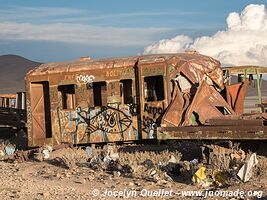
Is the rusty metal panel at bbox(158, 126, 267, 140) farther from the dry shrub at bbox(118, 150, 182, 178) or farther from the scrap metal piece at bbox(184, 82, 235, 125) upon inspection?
the scrap metal piece at bbox(184, 82, 235, 125)

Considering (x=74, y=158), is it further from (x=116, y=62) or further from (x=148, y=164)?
(x=116, y=62)

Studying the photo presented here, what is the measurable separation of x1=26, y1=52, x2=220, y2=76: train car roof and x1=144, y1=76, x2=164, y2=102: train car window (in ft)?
2.10

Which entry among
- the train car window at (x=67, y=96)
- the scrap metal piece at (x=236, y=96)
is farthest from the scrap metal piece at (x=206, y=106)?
the train car window at (x=67, y=96)

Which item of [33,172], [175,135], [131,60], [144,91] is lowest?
[33,172]

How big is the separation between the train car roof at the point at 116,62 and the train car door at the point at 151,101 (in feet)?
0.53

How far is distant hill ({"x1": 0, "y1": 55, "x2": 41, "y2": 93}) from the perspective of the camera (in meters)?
81.8

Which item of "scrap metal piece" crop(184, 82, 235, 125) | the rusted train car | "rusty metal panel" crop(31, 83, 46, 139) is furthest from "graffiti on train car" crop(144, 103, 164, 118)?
"rusty metal panel" crop(31, 83, 46, 139)

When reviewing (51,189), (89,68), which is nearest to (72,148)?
(89,68)

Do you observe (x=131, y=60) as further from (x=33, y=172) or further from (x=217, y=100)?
(x=33, y=172)

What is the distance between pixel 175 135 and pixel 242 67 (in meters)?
4.39

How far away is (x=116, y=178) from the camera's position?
1067 centimetres

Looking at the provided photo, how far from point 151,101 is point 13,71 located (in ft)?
272

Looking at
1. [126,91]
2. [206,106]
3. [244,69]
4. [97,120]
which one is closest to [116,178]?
[206,106]

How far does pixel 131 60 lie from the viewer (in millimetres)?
14930
